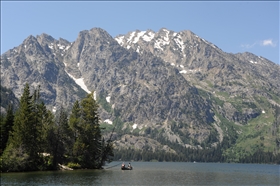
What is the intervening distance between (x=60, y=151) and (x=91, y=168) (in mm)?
15488

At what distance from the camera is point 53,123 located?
12156 centimetres

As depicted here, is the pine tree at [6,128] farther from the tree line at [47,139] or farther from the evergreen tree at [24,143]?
the evergreen tree at [24,143]

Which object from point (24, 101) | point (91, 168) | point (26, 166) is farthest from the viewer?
point (91, 168)

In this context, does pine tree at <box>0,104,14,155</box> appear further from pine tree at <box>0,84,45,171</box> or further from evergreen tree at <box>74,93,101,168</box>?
evergreen tree at <box>74,93,101,168</box>

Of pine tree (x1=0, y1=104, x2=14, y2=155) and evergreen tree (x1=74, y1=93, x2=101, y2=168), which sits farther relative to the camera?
evergreen tree (x1=74, y1=93, x2=101, y2=168)

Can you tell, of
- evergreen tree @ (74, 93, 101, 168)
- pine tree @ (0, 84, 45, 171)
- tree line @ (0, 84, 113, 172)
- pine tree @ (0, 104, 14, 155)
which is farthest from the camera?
evergreen tree @ (74, 93, 101, 168)

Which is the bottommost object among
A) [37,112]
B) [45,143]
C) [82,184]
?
[82,184]

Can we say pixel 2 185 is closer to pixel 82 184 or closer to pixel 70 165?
pixel 82 184

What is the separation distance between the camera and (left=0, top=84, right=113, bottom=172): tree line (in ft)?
342

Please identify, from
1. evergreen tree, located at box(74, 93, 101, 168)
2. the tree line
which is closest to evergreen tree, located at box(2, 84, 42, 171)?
the tree line

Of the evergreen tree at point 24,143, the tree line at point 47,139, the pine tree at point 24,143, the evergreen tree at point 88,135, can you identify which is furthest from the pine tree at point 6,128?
the evergreen tree at point 88,135

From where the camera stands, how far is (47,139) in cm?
11850

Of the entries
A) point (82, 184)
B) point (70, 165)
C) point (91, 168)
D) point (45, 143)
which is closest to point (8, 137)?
point (45, 143)

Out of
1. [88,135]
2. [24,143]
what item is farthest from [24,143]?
[88,135]
